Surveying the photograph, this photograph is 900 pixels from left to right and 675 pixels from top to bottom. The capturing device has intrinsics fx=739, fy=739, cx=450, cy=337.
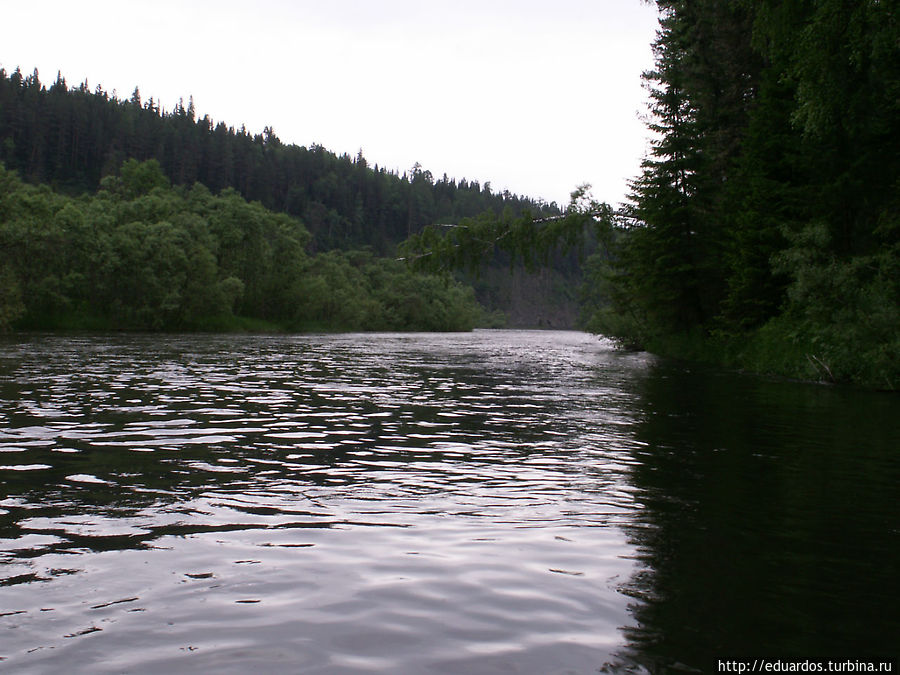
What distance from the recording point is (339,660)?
4.53 metres

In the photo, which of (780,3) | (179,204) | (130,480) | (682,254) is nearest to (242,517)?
(130,480)

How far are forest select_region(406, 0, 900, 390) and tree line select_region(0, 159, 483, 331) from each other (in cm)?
1241

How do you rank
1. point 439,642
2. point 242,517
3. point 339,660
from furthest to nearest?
1. point 242,517
2. point 439,642
3. point 339,660

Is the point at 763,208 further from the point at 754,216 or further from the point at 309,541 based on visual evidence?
the point at 309,541

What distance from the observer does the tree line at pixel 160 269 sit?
77938 mm

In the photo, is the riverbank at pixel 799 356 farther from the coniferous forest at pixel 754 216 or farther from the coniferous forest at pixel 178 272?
the coniferous forest at pixel 178 272

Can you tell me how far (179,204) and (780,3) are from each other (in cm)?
10150

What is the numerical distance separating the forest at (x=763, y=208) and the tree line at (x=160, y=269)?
12409mm

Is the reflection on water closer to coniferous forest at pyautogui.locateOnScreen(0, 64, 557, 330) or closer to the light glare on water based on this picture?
the light glare on water

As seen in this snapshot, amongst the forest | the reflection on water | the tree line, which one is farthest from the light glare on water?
the tree line

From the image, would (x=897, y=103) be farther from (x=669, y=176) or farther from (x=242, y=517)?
(x=242, y=517)

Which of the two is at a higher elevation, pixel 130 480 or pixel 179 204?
pixel 179 204

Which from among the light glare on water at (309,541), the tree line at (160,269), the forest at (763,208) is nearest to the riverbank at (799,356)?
the forest at (763,208)

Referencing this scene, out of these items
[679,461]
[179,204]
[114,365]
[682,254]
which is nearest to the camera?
[679,461]
